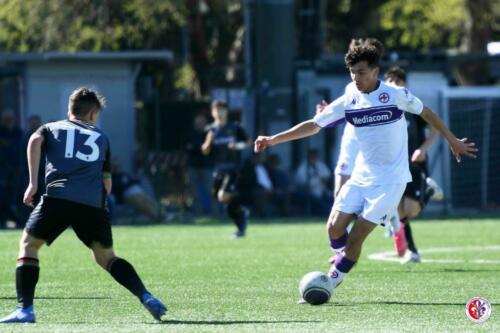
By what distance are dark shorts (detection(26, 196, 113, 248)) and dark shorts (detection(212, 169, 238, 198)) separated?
9.51 meters

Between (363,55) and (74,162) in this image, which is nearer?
(74,162)

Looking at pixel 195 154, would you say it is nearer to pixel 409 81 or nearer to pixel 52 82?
pixel 52 82

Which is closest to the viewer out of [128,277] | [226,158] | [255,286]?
[128,277]

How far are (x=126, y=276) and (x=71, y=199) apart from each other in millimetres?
679

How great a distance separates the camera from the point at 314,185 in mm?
24641

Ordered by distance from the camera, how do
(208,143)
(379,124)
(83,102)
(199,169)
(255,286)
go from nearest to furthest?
1. (83,102)
2. (379,124)
3. (255,286)
4. (208,143)
5. (199,169)

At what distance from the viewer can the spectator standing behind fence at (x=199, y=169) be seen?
76.2 ft

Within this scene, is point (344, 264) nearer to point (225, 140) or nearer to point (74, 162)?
point (74, 162)

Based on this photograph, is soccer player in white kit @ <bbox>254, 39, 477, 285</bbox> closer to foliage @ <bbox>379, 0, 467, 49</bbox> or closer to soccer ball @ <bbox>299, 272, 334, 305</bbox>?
soccer ball @ <bbox>299, 272, 334, 305</bbox>

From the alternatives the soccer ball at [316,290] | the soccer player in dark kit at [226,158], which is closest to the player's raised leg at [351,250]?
the soccer ball at [316,290]

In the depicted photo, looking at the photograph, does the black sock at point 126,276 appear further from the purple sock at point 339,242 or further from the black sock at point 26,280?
the purple sock at point 339,242

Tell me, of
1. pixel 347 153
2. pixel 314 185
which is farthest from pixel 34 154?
pixel 314 185

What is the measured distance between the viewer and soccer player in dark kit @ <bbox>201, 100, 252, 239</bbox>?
1871 centimetres

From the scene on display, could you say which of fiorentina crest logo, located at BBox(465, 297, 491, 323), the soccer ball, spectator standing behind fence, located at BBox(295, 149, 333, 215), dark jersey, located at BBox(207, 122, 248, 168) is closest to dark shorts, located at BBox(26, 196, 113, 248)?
the soccer ball
